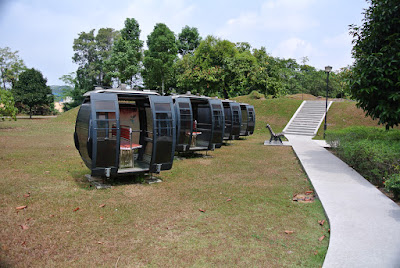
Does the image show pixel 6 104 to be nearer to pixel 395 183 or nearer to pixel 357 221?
pixel 357 221

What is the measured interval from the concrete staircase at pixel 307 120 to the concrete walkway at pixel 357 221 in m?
16.4

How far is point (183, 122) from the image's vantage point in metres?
11.3

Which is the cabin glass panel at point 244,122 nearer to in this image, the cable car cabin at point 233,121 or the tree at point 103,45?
the cable car cabin at point 233,121

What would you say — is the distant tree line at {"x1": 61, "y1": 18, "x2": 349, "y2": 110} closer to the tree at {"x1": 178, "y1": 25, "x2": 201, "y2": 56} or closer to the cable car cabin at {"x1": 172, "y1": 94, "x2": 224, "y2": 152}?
the tree at {"x1": 178, "y1": 25, "x2": 201, "y2": 56}

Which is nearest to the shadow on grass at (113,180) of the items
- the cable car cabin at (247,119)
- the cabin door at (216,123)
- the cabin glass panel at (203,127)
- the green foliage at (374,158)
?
the cabin glass panel at (203,127)

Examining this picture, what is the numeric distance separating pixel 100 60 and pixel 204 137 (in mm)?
47199

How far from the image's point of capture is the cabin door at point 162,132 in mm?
7759

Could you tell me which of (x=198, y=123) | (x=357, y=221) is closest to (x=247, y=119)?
(x=198, y=123)

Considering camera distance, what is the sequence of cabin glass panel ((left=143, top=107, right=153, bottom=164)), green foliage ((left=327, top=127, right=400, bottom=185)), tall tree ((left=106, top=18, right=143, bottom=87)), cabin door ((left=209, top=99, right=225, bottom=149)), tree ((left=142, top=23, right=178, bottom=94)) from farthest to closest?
1. tall tree ((left=106, top=18, right=143, bottom=87))
2. tree ((left=142, top=23, right=178, bottom=94))
3. cabin door ((left=209, top=99, right=225, bottom=149))
4. cabin glass panel ((left=143, top=107, right=153, bottom=164))
5. green foliage ((left=327, top=127, right=400, bottom=185))

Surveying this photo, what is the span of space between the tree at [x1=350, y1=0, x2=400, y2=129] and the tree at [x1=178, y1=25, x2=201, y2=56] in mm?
41566

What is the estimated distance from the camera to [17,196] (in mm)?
6684

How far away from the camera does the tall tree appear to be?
43562 millimetres

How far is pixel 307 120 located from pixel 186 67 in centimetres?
1637

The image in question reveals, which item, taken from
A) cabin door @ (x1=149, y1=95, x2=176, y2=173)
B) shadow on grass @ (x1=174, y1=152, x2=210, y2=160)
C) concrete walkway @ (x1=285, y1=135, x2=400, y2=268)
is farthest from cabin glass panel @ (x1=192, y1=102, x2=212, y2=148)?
concrete walkway @ (x1=285, y1=135, x2=400, y2=268)
